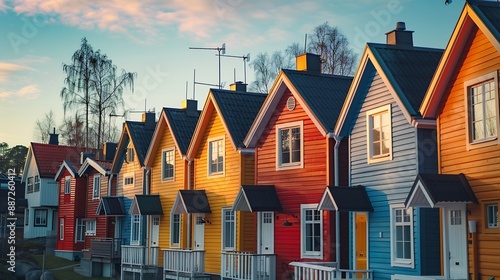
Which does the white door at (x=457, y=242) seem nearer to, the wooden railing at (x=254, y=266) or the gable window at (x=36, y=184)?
the wooden railing at (x=254, y=266)

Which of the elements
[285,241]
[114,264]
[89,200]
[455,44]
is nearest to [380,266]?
[285,241]

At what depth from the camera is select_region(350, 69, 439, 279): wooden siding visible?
18.7m

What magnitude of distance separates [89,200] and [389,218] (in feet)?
91.3

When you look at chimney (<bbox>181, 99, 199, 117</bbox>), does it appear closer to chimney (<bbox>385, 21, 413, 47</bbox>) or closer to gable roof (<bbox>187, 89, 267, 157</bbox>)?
gable roof (<bbox>187, 89, 267, 157</bbox>)

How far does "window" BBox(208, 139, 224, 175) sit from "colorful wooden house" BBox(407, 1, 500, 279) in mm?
Result: 11840

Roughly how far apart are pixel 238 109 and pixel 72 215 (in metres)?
21.0

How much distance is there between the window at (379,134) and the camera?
65.2 feet

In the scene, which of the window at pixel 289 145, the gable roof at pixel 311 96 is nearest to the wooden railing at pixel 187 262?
the gable roof at pixel 311 96

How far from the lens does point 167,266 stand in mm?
29078

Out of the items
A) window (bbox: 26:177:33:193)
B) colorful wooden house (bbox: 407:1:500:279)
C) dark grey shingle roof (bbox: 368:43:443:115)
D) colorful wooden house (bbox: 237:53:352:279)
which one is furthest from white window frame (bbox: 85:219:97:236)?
colorful wooden house (bbox: 407:1:500:279)

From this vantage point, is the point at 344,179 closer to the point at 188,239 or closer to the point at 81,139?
the point at 188,239

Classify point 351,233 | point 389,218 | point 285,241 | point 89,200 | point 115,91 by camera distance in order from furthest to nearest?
point 115,91 < point 89,200 < point 285,241 < point 351,233 < point 389,218

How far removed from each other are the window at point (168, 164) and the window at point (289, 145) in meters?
8.90

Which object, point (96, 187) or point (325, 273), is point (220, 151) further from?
point (96, 187)
